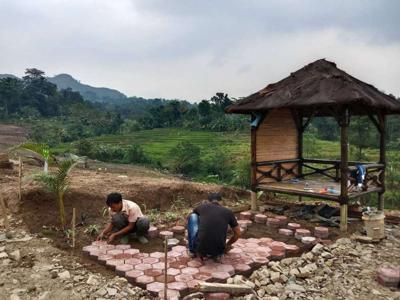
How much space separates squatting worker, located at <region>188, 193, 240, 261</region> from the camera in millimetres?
5309

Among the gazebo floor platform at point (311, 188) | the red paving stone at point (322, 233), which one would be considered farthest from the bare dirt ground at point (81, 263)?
the gazebo floor platform at point (311, 188)

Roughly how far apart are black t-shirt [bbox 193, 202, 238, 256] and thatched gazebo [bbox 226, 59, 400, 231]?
318 cm

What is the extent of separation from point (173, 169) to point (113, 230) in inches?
866

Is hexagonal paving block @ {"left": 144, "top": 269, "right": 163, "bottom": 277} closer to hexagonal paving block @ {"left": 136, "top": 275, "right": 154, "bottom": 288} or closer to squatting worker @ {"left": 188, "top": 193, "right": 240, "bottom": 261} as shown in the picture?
hexagonal paving block @ {"left": 136, "top": 275, "right": 154, "bottom": 288}

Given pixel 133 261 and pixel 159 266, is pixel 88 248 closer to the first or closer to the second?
pixel 133 261

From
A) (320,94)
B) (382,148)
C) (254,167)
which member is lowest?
(254,167)

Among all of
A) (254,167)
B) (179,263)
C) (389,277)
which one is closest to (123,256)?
(179,263)

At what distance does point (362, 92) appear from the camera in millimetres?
7336

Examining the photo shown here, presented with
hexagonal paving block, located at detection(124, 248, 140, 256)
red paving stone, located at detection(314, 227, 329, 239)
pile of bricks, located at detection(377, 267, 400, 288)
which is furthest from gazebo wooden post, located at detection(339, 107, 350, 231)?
hexagonal paving block, located at detection(124, 248, 140, 256)

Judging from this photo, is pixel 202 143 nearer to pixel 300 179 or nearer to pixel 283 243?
pixel 300 179

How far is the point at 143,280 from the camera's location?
4.96 meters

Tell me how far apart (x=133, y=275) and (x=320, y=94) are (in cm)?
481

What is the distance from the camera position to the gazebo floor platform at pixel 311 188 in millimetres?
7824

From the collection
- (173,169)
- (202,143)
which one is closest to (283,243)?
(173,169)
